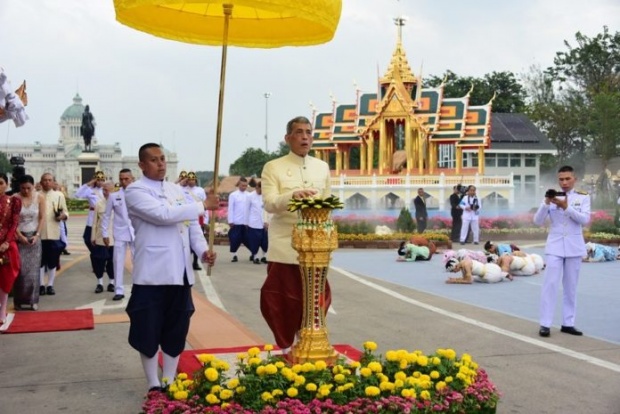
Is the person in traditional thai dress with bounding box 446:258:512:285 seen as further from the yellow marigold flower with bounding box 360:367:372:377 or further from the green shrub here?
the green shrub

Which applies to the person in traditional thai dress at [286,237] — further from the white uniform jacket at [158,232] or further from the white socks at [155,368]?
the white socks at [155,368]

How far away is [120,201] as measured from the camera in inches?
436

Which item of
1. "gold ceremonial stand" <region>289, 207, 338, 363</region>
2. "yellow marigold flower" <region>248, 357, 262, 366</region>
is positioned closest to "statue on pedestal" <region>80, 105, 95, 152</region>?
"gold ceremonial stand" <region>289, 207, 338, 363</region>

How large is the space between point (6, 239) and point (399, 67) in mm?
35747

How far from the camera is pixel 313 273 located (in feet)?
18.3

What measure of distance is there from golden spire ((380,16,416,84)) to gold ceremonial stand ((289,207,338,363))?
122 feet

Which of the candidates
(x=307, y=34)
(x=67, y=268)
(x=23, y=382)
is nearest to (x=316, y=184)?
(x=307, y=34)

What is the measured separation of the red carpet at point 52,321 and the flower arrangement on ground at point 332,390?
4006 mm

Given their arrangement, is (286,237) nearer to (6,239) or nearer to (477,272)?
(6,239)

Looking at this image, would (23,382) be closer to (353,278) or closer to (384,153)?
(353,278)

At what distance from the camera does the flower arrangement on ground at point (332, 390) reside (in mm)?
4641

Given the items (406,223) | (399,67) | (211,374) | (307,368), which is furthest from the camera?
(399,67)

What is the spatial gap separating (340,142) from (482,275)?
32.0 m

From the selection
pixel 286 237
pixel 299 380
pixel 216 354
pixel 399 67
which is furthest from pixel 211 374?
pixel 399 67
